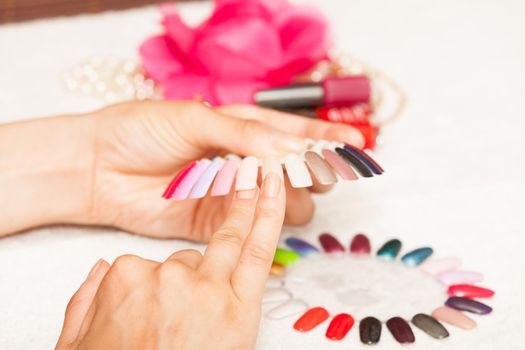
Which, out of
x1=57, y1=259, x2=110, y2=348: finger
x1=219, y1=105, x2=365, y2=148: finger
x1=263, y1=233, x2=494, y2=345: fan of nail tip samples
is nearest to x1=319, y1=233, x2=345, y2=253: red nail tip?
x1=263, y1=233, x2=494, y2=345: fan of nail tip samples

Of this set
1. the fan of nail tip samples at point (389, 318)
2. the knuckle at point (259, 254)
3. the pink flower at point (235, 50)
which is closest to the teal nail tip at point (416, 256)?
the fan of nail tip samples at point (389, 318)

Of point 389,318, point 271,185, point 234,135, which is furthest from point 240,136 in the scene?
point 389,318

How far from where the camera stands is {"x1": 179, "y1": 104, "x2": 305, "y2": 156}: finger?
0.62m

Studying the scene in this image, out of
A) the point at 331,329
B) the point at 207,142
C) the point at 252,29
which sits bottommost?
the point at 331,329

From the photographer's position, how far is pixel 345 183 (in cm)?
79

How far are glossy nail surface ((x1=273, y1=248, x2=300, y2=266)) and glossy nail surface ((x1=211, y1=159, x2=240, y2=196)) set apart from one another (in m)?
0.10

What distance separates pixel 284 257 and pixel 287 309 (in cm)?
8

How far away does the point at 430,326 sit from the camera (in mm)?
556

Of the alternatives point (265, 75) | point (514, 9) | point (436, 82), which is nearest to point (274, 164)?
point (265, 75)

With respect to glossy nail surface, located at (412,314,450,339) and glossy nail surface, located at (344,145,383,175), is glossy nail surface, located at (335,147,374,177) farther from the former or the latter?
glossy nail surface, located at (412,314,450,339)

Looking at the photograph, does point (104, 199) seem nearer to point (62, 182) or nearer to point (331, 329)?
point (62, 182)

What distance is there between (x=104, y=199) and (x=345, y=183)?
28 centimetres

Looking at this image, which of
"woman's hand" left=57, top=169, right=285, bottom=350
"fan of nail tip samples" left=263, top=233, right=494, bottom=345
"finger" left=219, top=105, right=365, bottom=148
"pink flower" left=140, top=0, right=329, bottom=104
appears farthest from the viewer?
"pink flower" left=140, top=0, right=329, bottom=104

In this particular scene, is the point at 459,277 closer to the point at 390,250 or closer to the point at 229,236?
the point at 390,250
